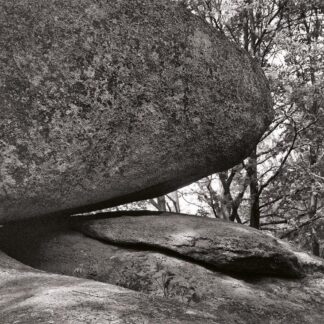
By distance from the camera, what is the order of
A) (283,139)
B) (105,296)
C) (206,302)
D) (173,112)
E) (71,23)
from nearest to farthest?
1. (105,296)
2. (206,302)
3. (71,23)
4. (173,112)
5. (283,139)

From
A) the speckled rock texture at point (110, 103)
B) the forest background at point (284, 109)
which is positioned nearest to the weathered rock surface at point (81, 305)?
the speckled rock texture at point (110, 103)

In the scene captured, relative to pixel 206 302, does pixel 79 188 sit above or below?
above

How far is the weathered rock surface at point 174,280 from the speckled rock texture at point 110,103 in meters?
0.52

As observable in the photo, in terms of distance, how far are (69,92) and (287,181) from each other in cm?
956

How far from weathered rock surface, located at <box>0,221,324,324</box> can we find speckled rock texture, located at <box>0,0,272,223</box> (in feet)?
1.69

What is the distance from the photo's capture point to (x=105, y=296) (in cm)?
322

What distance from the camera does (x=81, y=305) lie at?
297cm

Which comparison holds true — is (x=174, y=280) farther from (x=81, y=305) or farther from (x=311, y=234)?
(x=311, y=234)

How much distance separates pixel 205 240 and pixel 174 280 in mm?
676

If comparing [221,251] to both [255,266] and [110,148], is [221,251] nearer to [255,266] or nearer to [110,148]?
[255,266]

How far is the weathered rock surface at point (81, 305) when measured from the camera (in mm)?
2783

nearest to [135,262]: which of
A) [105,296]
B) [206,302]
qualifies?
[206,302]

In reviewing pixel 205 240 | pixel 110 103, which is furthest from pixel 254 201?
pixel 110 103

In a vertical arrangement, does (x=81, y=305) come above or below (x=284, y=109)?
below
